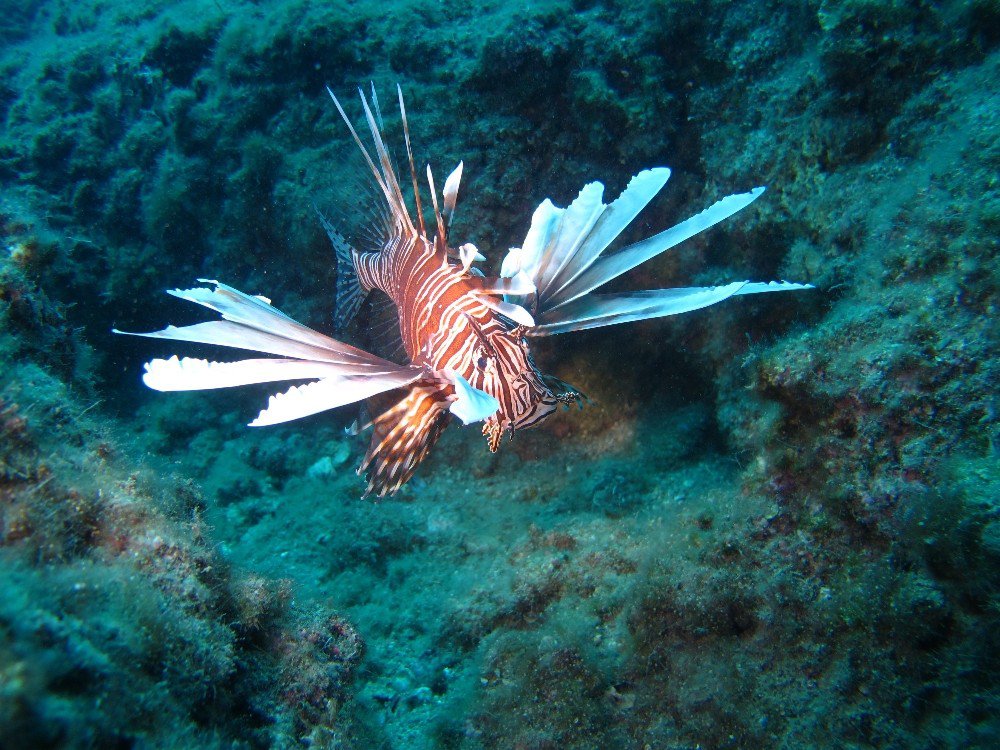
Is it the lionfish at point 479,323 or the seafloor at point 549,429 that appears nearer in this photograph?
the seafloor at point 549,429

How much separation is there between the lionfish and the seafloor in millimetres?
738

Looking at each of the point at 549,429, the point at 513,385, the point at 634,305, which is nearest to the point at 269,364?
the point at 513,385

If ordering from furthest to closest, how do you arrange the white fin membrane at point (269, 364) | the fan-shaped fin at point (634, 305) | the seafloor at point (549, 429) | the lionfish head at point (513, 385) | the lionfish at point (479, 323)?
the lionfish head at point (513, 385), the fan-shaped fin at point (634, 305), the lionfish at point (479, 323), the seafloor at point (549, 429), the white fin membrane at point (269, 364)

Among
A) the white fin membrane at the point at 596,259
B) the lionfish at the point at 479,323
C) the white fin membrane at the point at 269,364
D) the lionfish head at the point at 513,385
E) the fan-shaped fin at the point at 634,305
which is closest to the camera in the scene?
the white fin membrane at the point at 269,364

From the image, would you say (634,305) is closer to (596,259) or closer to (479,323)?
(596,259)

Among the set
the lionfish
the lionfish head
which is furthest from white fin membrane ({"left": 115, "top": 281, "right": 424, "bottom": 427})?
the lionfish head

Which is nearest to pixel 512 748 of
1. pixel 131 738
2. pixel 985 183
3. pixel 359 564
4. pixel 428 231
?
pixel 131 738

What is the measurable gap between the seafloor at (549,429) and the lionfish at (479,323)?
2.42ft

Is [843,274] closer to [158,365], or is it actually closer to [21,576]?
[158,365]

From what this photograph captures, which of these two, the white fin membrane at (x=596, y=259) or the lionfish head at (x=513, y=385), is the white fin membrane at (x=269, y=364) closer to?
the lionfish head at (x=513, y=385)

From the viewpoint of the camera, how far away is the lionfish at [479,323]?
2.02 m

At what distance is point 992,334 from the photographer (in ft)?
7.04

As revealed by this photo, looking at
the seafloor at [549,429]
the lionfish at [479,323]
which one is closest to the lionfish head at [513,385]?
the lionfish at [479,323]

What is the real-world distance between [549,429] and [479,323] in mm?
2555
